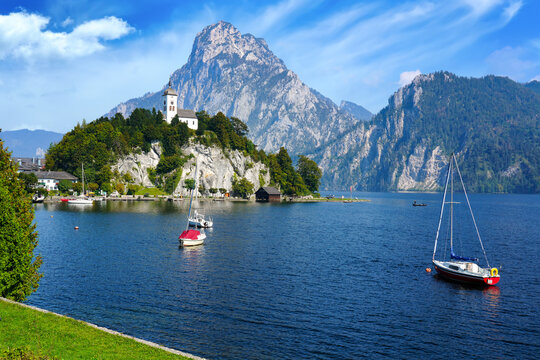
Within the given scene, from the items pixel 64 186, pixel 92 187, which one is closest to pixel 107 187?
pixel 92 187

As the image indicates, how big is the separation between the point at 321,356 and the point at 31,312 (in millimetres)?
20065

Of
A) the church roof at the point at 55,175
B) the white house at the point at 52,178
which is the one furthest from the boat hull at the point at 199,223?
the church roof at the point at 55,175

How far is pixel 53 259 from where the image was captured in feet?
190

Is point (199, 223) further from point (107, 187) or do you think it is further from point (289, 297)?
point (107, 187)

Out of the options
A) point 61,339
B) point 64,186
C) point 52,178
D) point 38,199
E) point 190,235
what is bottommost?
point 61,339

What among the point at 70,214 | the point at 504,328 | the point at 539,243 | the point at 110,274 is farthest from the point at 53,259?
the point at 539,243

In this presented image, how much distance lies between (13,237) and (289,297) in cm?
2620

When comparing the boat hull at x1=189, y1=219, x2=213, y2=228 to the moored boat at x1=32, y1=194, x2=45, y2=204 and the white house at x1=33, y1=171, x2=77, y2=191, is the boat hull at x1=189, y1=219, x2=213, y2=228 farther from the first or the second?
the white house at x1=33, y1=171, x2=77, y2=191

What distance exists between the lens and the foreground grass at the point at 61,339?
2192 cm

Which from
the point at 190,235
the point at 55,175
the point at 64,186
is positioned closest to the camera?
the point at 190,235

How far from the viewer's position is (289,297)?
1706 inches

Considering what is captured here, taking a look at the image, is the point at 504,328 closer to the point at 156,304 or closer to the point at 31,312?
the point at 156,304

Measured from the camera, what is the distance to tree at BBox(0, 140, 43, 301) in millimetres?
28203

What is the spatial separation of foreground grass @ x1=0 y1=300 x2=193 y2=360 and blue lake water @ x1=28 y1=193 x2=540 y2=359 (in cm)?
673
